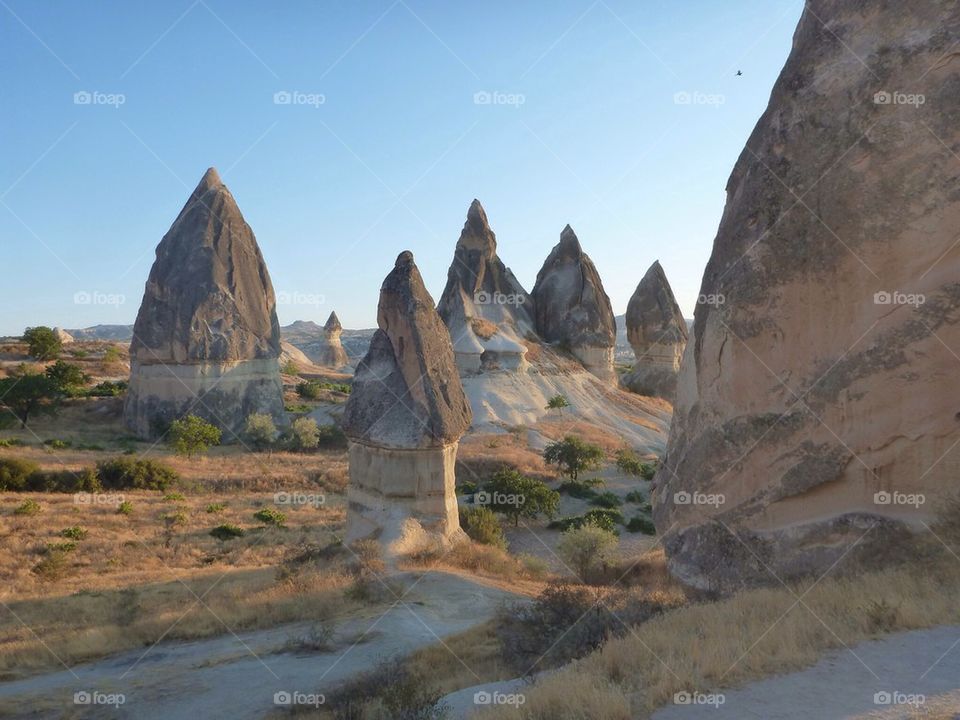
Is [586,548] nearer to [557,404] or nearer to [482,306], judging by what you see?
[557,404]

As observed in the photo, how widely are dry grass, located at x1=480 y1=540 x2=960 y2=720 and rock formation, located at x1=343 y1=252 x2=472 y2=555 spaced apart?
576 cm

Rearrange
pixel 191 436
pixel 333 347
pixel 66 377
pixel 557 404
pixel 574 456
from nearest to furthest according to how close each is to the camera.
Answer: pixel 574 456, pixel 191 436, pixel 66 377, pixel 557 404, pixel 333 347

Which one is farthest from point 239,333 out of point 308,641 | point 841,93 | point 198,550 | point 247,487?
point 841,93

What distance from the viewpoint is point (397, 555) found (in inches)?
427

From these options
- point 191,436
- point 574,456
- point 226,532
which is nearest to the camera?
point 226,532

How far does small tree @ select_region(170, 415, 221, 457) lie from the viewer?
68.9 feet

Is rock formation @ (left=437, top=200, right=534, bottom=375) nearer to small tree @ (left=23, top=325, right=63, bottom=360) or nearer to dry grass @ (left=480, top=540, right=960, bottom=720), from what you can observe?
small tree @ (left=23, top=325, right=63, bottom=360)

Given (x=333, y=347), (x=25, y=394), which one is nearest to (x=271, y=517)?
(x=25, y=394)

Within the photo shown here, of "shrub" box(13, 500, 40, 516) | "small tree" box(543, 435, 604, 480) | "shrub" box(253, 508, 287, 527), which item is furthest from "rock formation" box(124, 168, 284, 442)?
"small tree" box(543, 435, 604, 480)

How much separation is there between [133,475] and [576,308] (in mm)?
23248

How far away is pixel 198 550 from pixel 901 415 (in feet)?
37.8

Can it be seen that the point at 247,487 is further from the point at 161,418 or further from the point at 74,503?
the point at 161,418

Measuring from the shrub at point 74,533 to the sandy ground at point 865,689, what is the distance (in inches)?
487

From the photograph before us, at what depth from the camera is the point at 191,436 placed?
21094mm
